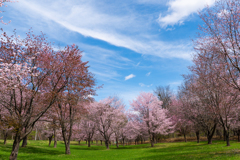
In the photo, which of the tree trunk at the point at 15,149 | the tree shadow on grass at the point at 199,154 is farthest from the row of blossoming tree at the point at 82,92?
the tree shadow on grass at the point at 199,154

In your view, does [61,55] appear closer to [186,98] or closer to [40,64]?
[40,64]

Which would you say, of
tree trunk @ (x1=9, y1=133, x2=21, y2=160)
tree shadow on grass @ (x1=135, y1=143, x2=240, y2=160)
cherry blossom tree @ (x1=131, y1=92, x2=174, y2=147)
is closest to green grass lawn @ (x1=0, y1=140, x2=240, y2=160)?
tree shadow on grass @ (x1=135, y1=143, x2=240, y2=160)

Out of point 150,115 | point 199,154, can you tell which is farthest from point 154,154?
point 150,115

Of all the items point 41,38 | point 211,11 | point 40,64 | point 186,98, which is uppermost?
point 211,11

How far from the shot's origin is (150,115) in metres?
44.5

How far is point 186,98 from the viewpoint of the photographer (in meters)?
39.4

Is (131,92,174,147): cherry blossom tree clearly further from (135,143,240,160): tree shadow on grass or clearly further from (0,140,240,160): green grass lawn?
(135,143,240,160): tree shadow on grass

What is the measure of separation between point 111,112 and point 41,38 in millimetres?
28832

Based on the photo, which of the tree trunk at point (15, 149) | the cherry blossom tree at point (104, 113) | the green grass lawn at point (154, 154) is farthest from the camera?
the cherry blossom tree at point (104, 113)

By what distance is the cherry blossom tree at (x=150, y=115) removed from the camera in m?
44.3

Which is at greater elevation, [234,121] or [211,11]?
[211,11]

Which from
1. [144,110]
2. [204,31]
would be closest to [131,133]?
[144,110]

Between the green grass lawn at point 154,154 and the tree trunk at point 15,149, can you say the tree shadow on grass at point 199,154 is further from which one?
the tree trunk at point 15,149

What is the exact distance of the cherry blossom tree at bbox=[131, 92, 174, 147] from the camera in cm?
4428
